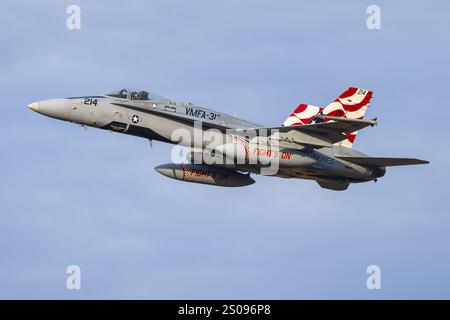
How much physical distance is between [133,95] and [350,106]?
930 centimetres

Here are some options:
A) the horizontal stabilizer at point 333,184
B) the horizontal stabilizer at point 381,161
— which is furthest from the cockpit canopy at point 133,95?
the horizontal stabilizer at point 381,161

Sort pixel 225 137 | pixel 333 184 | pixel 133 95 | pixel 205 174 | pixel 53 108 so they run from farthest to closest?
pixel 333 184, pixel 205 174, pixel 133 95, pixel 225 137, pixel 53 108

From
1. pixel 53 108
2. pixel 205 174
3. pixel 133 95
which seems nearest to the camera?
pixel 53 108

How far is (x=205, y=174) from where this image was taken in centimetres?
5025

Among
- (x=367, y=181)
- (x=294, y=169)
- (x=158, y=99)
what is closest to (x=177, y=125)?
(x=158, y=99)

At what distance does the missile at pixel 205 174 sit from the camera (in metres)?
49.9

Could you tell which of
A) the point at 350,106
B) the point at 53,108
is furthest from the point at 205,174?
the point at 53,108

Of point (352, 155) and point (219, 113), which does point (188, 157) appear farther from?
point (352, 155)

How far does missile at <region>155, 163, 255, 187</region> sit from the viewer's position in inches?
1964

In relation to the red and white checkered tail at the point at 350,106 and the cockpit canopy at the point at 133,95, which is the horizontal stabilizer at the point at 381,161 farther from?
the cockpit canopy at the point at 133,95

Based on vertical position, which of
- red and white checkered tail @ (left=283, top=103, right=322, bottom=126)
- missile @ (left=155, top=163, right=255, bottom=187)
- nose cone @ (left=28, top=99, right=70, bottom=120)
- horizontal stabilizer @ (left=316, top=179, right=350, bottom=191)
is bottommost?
horizontal stabilizer @ (left=316, top=179, right=350, bottom=191)

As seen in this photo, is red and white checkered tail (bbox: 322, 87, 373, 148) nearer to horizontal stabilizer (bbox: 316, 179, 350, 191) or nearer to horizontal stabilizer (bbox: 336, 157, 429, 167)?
horizontal stabilizer (bbox: 336, 157, 429, 167)

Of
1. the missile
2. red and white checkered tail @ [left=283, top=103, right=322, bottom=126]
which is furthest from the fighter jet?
red and white checkered tail @ [left=283, top=103, right=322, bottom=126]

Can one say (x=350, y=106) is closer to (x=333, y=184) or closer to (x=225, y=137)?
(x=333, y=184)
